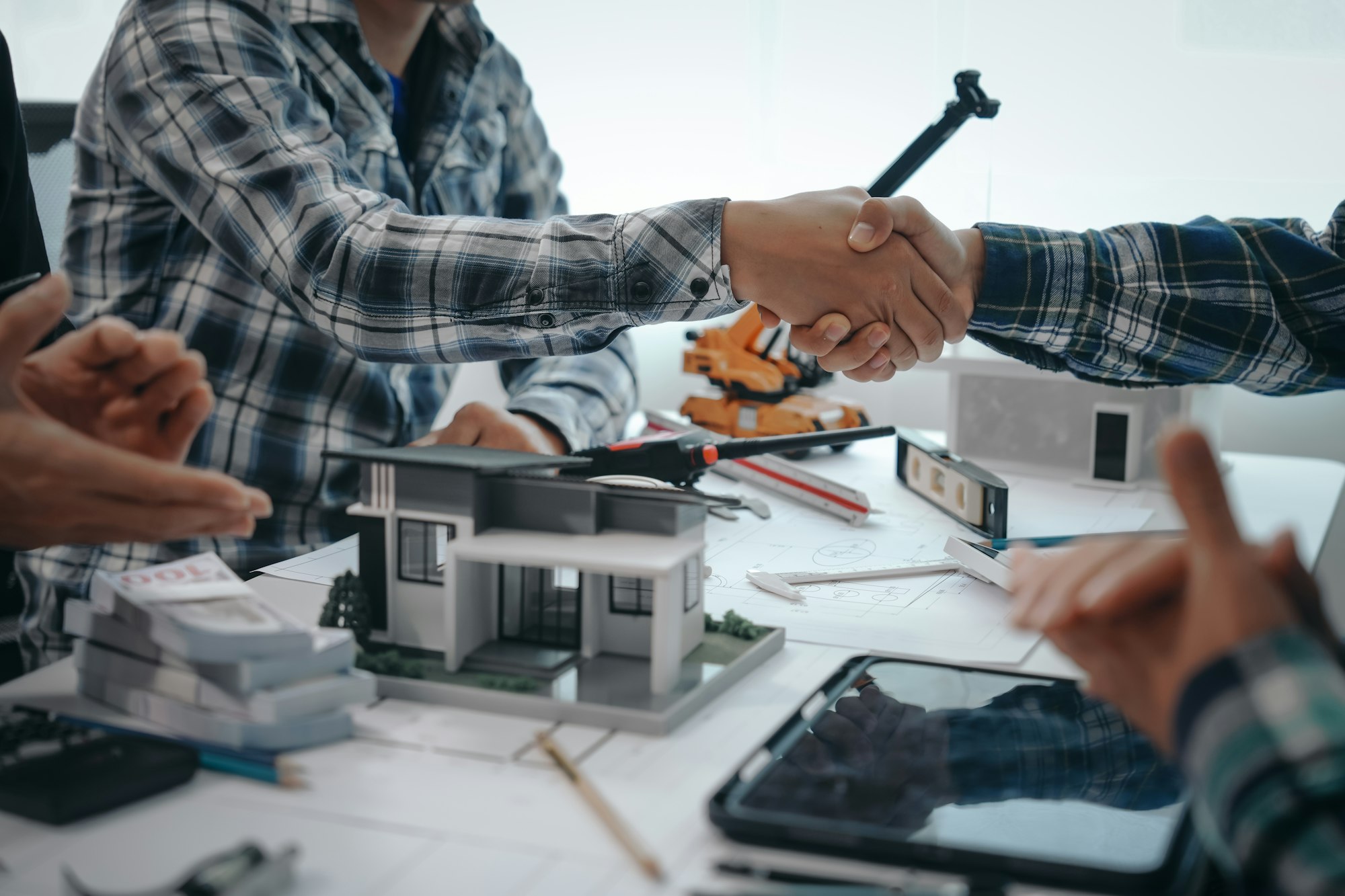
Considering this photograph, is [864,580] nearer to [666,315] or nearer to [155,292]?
[666,315]

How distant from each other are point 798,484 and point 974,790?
68 cm

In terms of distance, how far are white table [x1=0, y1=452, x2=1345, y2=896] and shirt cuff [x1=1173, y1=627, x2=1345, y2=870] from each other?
17 cm

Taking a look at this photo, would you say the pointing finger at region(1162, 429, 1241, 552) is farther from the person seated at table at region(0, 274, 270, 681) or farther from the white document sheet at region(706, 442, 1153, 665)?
the person seated at table at region(0, 274, 270, 681)

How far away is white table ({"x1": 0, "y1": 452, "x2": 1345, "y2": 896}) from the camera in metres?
0.50

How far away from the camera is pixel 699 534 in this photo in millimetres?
731

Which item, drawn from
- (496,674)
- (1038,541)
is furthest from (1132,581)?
(1038,541)

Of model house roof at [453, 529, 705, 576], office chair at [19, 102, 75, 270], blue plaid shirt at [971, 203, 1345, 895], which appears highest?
office chair at [19, 102, 75, 270]

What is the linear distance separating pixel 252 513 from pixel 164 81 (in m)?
0.65

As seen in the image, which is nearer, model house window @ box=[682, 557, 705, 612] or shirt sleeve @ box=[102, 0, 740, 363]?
model house window @ box=[682, 557, 705, 612]

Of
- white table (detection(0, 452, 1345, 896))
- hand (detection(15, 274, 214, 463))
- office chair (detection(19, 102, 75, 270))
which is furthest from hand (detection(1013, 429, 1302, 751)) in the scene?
office chair (detection(19, 102, 75, 270))

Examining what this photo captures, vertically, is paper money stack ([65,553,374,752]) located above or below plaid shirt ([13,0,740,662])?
below

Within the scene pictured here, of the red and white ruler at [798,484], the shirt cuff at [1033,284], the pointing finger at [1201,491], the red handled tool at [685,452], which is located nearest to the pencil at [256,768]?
the pointing finger at [1201,491]

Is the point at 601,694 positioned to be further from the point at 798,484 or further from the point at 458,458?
the point at 798,484

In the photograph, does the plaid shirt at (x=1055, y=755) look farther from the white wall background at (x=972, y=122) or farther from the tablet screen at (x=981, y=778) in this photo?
the white wall background at (x=972, y=122)
